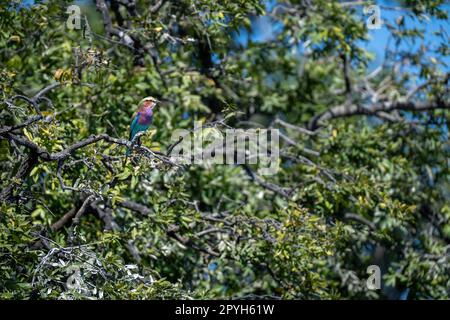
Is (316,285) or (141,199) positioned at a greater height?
(141,199)

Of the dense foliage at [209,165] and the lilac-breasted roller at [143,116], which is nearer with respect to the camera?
the dense foliage at [209,165]

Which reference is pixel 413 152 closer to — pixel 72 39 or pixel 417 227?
Result: pixel 417 227

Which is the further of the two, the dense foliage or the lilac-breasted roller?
the lilac-breasted roller

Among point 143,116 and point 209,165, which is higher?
point 143,116

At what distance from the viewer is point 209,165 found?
25.1 ft

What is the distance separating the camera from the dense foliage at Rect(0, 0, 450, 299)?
5387mm

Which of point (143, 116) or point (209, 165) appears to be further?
point (209, 165)

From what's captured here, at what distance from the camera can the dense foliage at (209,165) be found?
17.7ft

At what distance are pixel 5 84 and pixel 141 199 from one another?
1.78 meters

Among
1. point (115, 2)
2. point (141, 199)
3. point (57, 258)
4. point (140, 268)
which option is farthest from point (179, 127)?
point (57, 258)
